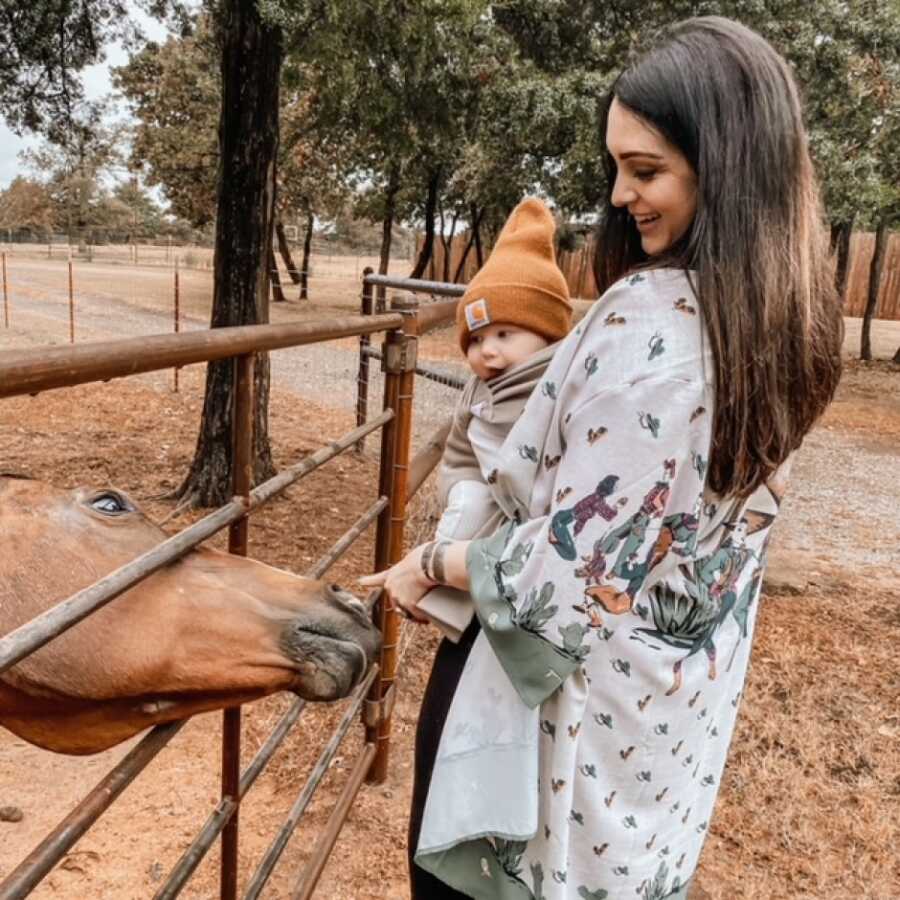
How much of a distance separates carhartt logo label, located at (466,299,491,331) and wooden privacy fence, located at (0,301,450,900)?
33 cm

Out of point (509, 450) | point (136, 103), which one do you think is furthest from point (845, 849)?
point (136, 103)

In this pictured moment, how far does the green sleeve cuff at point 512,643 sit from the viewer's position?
1037 mm

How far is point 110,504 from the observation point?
124 centimetres

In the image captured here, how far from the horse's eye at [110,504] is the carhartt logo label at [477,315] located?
0.64m

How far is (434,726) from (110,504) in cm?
63

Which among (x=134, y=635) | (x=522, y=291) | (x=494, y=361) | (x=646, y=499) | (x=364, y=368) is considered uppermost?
(x=522, y=291)

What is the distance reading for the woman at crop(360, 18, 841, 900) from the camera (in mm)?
959

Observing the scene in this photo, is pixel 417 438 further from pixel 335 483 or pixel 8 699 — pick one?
pixel 8 699

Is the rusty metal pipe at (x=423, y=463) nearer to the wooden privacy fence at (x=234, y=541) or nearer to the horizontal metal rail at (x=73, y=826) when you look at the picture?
the wooden privacy fence at (x=234, y=541)

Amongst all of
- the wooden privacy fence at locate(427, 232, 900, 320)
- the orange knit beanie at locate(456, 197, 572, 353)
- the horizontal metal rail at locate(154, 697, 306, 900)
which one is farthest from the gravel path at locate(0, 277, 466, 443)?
the wooden privacy fence at locate(427, 232, 900, 320)

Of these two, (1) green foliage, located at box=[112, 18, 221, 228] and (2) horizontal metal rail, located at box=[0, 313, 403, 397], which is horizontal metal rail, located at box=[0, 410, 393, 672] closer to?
(2) horizontal metal rail, located at box=[0, 313, 403, 397]

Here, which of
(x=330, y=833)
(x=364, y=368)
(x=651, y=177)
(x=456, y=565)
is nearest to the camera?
(x=651, y=177)

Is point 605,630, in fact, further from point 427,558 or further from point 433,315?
point 433,315

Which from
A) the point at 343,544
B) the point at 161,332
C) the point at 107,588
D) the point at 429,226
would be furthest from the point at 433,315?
the point at 429,226
